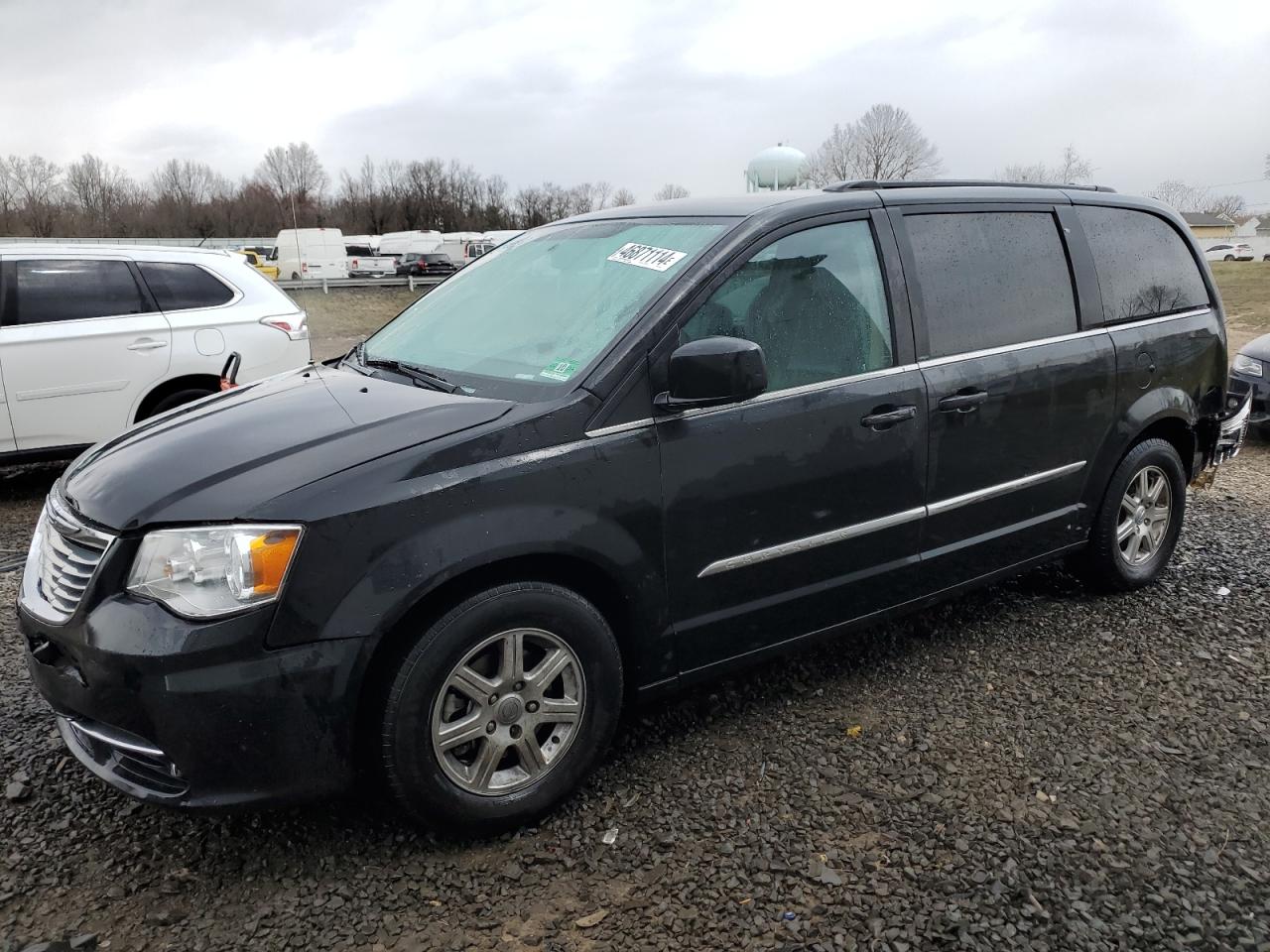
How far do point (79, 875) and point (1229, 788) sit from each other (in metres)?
3.39

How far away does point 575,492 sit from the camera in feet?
8.89

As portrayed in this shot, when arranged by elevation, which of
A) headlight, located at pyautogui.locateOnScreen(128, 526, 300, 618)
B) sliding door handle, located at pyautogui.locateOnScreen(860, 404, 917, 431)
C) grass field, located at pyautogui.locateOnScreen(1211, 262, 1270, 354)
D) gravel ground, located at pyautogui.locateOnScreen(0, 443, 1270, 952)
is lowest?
gravel ground, located at pyautogui.locateOnScreen(0, 443, 1270, 952)

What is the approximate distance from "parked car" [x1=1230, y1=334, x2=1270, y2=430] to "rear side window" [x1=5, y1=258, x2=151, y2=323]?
869cm

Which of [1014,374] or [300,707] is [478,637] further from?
[1014,374]

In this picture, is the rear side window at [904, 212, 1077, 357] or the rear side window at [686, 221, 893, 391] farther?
the rear side window at [904, 212, 1077, 357]

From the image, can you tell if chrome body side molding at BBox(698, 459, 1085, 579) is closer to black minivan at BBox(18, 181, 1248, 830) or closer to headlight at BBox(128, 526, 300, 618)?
black minivan at BBox(18, 181, 1248, 830)

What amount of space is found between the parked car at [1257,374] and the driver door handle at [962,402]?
230 inches

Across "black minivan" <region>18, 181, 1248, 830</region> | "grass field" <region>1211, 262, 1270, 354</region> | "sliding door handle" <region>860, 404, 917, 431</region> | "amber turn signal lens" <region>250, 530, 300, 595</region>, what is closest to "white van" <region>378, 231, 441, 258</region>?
"grass field" <region>1211, 262, 1270, 354</region>

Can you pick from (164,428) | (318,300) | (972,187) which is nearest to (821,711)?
(972,187)


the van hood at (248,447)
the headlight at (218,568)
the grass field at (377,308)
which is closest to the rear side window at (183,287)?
the van hood at (248,447)

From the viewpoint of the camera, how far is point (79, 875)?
8.60 feet

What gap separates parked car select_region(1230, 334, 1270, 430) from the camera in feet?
26.9

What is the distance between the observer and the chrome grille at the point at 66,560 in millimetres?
2510

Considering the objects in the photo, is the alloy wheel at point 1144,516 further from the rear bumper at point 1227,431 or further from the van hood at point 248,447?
the van hood at point 248,447
